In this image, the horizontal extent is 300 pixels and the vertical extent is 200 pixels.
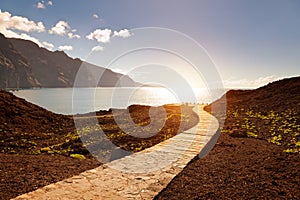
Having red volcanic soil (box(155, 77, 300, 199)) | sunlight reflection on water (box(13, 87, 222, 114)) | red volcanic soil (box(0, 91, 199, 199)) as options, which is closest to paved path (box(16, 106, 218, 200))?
→ red volcanic soil (box(155, 77, 300, 199))

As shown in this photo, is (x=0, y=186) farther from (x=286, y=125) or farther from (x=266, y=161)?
(x=286, y=125)

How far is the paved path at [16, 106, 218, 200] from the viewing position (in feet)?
13.9

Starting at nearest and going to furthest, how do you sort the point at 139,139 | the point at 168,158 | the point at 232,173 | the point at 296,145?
the point at 232,173
the point at 168,158
the point at 296,145
the point at 139,139

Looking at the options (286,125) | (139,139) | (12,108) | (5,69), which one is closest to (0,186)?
(139,139)

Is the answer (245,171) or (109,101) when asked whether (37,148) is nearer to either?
(245,171)

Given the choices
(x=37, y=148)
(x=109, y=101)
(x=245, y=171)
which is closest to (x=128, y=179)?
(x=245, y=171)

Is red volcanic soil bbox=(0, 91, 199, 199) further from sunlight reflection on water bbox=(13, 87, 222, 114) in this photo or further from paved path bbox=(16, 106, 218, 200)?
sunlight reflection on water bbox=(13, 87, 222, 114)

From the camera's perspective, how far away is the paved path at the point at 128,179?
4.23 metres

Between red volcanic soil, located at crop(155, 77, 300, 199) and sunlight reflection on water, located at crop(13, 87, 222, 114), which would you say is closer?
red volcanic soil, located at crop(155, 77, 300, 199)

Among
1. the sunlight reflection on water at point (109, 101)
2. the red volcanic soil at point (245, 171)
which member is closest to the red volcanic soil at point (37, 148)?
the red volcanic soil at point (245, 171)

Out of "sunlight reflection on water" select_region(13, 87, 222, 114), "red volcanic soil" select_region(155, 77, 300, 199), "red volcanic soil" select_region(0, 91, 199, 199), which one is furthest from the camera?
"sunlight reflection on water" select_region(13, 87, 222, 114)

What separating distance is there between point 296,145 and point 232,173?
371 cm

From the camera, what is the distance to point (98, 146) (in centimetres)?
873

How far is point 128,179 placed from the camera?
16.5 ft
